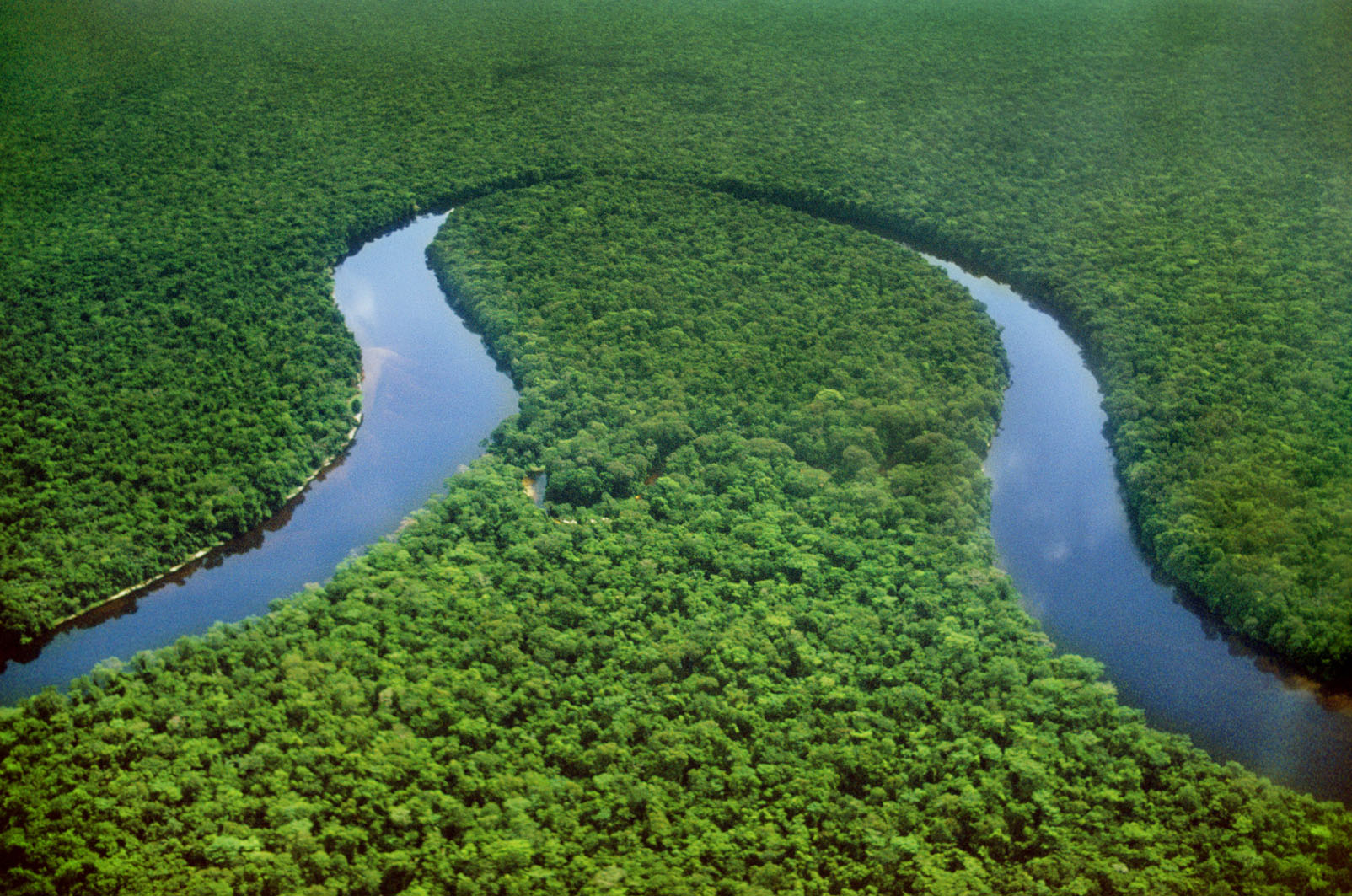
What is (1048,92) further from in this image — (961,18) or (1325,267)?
(1325,267)

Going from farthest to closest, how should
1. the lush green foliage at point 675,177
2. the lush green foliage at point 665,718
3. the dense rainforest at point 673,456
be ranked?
the lush green foliage at point 675,177, the dense rainforest at point 673,456, the lush green foliage at point 665,718

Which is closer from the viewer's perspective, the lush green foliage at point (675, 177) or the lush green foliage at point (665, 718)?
the lush green foliage at point (665, 718)

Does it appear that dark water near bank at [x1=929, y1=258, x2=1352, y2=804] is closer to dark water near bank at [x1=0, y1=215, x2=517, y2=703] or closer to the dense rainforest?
the dense rainforest

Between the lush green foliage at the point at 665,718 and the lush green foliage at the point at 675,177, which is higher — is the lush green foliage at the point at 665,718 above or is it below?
below

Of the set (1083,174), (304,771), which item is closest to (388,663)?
(304,771)

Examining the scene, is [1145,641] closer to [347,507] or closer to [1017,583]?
[1017,583]

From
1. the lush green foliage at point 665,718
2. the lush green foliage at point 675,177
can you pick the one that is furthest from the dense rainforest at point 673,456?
the lush green foliage at point 675,177

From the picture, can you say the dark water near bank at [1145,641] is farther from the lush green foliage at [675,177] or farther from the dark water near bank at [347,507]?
the dark water near bank at [347,507]
